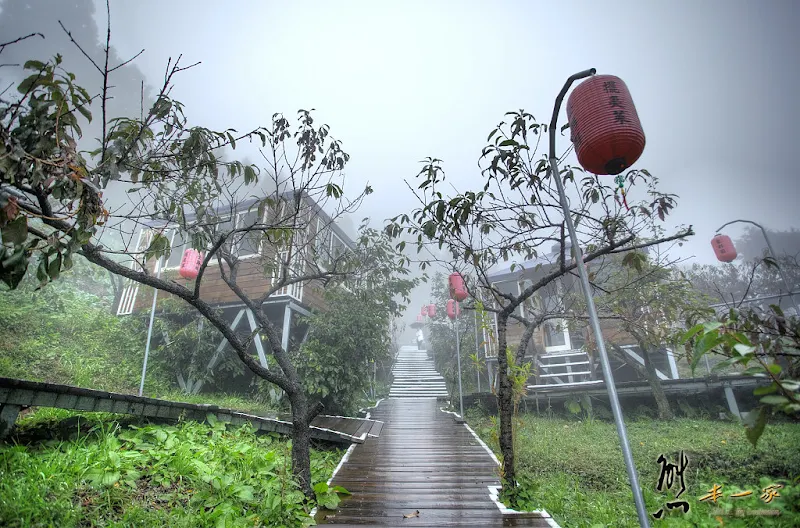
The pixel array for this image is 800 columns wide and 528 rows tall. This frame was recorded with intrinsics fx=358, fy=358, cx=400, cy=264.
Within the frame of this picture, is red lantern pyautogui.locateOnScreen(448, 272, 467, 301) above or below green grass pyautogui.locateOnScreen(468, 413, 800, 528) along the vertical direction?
above

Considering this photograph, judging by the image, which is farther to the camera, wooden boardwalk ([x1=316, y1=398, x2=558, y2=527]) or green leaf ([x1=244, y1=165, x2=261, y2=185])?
green leaf ([x1=244, y1=165, x2=261, y2=185])

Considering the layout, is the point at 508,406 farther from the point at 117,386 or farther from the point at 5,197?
the point at 117,386

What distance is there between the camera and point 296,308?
10945 mm

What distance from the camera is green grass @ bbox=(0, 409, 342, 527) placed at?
9.37 ft

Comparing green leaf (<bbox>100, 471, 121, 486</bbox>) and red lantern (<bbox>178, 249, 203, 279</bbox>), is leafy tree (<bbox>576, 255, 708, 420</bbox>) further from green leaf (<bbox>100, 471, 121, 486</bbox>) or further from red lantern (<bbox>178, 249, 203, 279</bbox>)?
red lantern (<bbox>178, 249, 203, 279</bbox>)

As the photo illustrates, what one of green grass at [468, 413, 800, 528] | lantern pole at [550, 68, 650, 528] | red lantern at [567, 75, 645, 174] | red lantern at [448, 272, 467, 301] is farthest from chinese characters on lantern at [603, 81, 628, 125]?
red lantern at [448, 272, 467, 301]

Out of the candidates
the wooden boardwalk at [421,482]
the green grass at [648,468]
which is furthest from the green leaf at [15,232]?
the green grass at [648,468]

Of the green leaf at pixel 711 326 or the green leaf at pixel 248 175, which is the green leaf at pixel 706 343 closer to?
the green leaf at pixel 711 326

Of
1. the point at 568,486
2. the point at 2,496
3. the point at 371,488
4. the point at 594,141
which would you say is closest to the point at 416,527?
the point at 371,488

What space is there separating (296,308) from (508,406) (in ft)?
26.1

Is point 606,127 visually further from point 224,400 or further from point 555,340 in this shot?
point 555,340

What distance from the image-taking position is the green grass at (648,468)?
3811 millimetres

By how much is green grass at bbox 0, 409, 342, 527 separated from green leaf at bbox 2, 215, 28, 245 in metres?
2.36

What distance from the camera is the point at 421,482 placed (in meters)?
5.09
